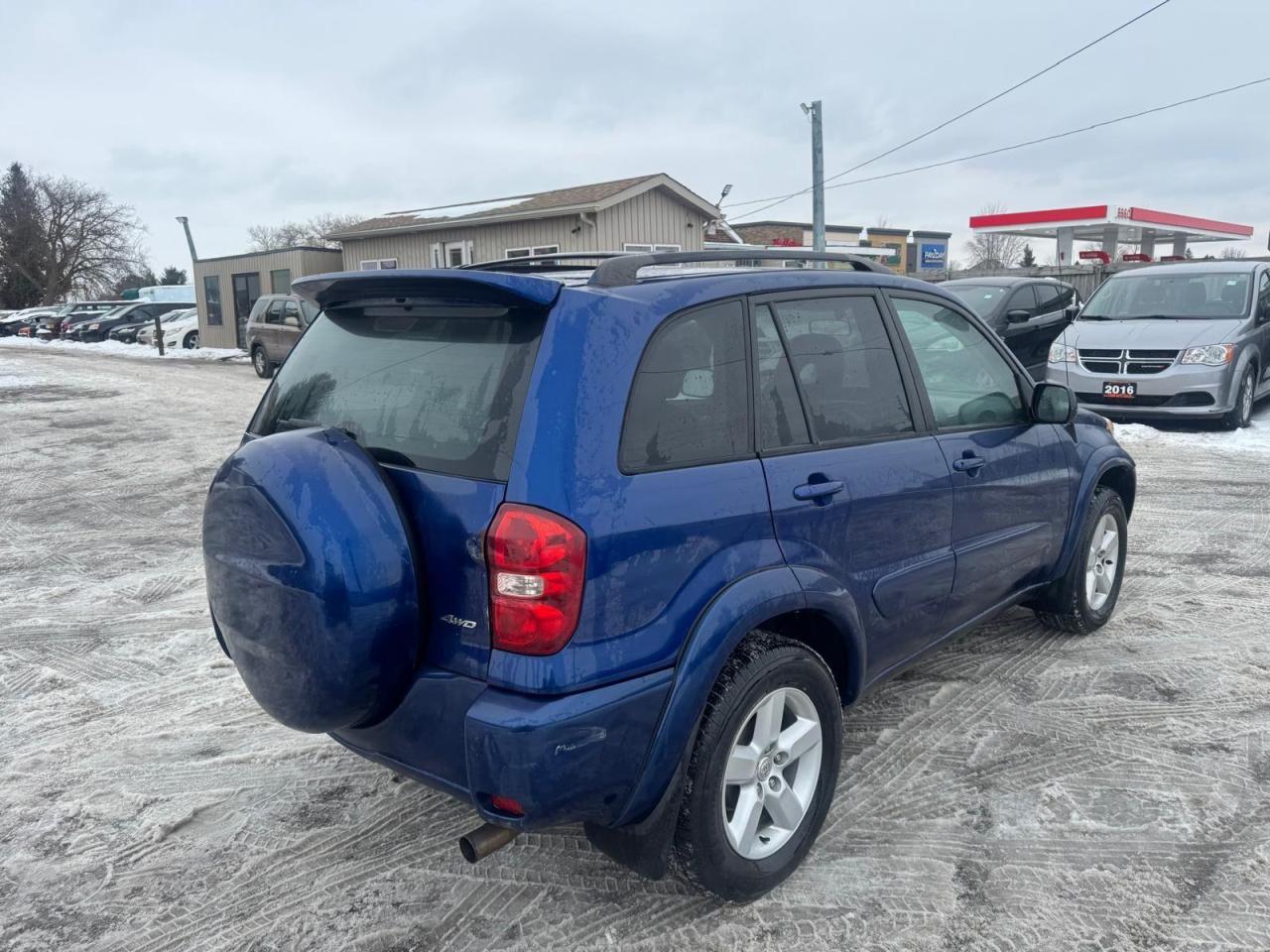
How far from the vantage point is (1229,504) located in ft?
24.8

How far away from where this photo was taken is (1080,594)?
4.64 metres

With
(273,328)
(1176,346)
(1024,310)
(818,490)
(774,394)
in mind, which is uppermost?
(273,328)

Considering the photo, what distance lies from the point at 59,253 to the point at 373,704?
63.1m

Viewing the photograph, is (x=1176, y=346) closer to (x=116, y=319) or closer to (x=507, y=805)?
(x=507, y=805)

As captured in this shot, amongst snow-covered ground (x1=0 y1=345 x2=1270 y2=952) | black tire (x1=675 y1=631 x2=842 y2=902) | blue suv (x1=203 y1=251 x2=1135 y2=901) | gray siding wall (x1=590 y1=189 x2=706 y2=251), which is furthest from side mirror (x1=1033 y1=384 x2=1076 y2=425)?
gray siding wall (x1=590 y1=189 x2=706 y2=251)

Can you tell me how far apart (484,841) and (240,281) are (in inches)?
1170

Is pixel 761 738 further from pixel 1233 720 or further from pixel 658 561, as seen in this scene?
pixel 1233 720

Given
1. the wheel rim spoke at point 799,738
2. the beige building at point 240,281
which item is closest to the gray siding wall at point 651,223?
the beige building at point 240,281

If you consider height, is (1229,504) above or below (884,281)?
below

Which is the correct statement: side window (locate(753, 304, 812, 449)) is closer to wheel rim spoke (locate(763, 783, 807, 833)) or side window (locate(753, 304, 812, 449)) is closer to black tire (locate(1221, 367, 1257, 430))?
wheel rim spoke (locate(763, 783, 807, 833))

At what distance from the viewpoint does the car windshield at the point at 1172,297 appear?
1130 centimetres

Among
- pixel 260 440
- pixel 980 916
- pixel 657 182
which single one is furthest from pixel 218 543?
pixel 657 182

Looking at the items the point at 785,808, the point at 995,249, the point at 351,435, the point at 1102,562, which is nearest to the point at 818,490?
the point at 785,808

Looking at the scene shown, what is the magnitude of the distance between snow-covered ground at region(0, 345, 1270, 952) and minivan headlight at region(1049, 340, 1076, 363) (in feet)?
20.4
